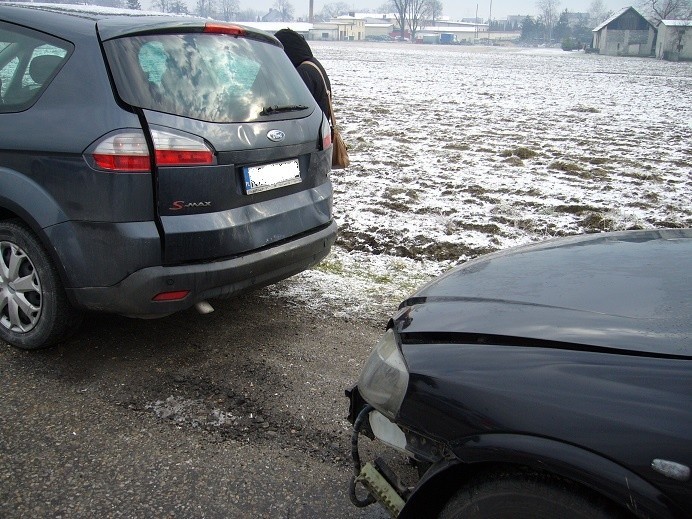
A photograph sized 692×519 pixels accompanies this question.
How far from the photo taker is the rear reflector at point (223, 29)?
12.5ft

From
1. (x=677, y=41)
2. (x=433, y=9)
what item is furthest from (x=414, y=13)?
(x=677, y=41)

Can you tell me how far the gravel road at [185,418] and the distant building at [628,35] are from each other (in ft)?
259

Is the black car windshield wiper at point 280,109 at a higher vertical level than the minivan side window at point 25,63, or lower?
lower

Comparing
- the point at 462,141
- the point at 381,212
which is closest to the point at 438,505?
the point at 381,212

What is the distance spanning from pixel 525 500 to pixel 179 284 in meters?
2.19

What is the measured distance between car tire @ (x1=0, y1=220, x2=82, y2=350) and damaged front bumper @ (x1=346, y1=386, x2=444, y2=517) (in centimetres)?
206

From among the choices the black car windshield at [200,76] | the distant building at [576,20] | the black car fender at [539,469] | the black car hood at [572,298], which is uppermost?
the distant building at [576,20]

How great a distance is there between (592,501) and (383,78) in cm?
2898

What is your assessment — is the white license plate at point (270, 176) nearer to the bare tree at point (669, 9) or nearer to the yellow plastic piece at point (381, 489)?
the yellow plastic piece at point (381, 489)

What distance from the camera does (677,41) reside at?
6216 cm

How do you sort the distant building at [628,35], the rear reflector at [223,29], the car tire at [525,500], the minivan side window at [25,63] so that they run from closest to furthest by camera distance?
the car tire at [525,500]
the minivan side window at [25,63]
the rear reflector at [223,29]
the distant building at [628,35]

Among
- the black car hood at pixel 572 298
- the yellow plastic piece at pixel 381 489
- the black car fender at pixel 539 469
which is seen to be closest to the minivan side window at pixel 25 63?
the black car hood at pixel 572 298

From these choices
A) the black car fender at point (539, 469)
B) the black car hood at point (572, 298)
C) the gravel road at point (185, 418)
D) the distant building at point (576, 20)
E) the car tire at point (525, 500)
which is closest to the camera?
the black car fender at point (539, 469)

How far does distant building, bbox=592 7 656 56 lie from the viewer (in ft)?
238
